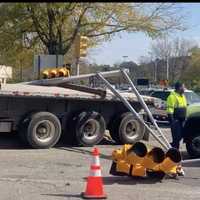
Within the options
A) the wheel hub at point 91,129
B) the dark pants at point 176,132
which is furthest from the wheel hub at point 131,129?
the dark pants at point 176,132

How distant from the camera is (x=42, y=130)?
14984mm

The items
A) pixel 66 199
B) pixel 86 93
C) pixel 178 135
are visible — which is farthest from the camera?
pixel 86 93

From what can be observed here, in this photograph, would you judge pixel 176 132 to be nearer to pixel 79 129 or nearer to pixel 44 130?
pixel 79 129

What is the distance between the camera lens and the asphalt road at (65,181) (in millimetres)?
9055

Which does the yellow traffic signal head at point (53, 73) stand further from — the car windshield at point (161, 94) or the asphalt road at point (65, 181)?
the car windshield at point (161, 94)

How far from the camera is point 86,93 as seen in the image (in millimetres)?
15734

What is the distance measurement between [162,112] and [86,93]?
10.1 m

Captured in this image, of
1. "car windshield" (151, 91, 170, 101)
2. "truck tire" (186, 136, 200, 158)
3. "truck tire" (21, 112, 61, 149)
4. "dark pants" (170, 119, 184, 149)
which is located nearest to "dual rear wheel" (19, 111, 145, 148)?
"truck tire" (21, 112, 61, 149)

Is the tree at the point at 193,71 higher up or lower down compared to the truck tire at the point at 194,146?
higher up

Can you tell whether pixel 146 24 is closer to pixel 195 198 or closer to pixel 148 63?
pixel 195 198

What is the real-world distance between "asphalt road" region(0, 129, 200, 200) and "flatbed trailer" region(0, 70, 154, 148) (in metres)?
0.88

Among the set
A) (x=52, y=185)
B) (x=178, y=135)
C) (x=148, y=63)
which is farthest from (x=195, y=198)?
(x=148, y=63)

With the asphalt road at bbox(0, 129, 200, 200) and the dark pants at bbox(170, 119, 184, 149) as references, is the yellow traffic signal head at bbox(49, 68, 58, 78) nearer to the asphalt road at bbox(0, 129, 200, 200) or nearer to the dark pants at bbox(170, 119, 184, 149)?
the asphalt road at bbox(0, 129, 200, 200)

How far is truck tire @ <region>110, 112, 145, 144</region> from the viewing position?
1656cm
